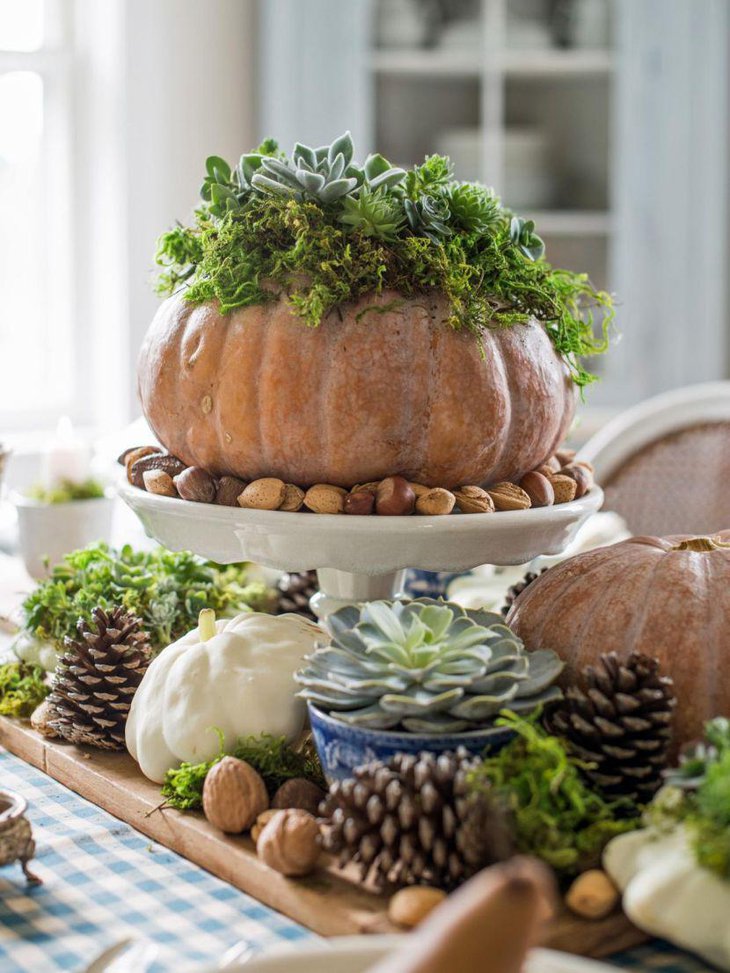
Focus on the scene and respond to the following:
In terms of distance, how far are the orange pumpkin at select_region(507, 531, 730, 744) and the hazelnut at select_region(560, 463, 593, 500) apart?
0.34ft

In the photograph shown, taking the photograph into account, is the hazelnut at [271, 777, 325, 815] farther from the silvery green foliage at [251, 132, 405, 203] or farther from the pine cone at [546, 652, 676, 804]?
the silvery green foliage at [251, 132, 405, 203]

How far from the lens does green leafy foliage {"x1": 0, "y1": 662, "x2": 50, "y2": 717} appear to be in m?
1.14

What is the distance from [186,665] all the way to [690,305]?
2.27 m

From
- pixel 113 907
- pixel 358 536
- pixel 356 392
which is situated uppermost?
pixel 356 392

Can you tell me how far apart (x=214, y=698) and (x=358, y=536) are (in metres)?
0.17

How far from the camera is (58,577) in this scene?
4.06 feet

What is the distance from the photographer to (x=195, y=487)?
3.29 feet

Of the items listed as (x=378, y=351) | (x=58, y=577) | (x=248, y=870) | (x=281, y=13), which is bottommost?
(x=248, y=870)

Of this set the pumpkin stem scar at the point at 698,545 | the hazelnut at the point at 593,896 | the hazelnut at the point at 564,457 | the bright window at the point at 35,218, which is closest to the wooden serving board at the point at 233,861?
the hazelnut at the point at 593,896

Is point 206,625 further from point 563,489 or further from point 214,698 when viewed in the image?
point 563,489

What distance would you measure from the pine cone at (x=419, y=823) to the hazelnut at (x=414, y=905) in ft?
0.05

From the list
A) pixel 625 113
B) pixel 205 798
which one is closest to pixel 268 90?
pixel 625 113

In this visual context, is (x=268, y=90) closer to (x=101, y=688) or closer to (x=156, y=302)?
(x=156, y=302)

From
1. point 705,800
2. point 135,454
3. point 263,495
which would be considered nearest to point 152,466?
point 135,454
